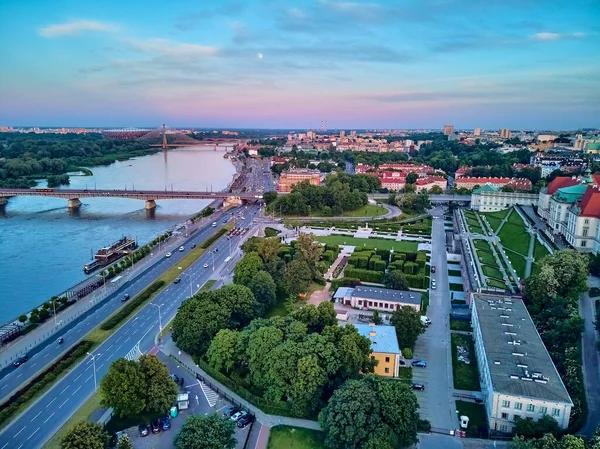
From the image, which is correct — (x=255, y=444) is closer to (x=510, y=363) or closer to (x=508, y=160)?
(x=510, y=363)

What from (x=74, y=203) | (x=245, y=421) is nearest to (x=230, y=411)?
(x=245, y=421)

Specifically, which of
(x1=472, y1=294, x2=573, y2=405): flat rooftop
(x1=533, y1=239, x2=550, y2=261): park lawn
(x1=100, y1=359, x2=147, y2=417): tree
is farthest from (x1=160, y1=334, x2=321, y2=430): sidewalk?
(x1=533, y1=239, x2=550, y2=261): park lawn

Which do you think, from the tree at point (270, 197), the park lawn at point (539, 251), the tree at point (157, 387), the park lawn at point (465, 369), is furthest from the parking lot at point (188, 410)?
the tree at point (270, 197)

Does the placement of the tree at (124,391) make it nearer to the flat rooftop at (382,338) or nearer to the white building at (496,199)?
the flat rooftop at (382,338)

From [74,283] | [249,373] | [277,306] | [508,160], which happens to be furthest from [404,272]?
[508,160]

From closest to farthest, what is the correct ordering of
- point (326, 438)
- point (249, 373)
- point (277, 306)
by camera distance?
point (326, 438), point (249, 373), point (277, 306)

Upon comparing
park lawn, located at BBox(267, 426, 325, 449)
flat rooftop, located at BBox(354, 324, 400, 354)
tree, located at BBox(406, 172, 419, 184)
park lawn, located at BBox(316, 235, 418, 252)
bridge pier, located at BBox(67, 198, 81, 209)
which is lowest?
park lawn, located at BBox(267, 426, 325, 449)

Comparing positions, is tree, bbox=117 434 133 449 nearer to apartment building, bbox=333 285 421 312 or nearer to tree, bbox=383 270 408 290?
apartment building, bbox=333 285 421 312
